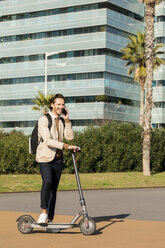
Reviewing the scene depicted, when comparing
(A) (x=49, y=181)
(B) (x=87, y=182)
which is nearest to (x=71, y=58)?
(B) (x=87, y=182)

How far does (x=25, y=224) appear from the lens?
8.40 metres

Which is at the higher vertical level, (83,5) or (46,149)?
(83,5)

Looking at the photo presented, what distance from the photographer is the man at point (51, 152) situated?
8.33 m

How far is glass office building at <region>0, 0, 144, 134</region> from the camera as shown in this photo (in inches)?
2869

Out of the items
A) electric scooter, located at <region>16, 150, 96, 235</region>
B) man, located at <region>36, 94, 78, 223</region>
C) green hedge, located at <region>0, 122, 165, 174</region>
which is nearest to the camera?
electric scooter, located at <region>16, 150, 96, 235</region>

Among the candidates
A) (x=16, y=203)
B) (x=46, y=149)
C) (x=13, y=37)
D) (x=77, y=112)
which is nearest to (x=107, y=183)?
(x=16, y=203)

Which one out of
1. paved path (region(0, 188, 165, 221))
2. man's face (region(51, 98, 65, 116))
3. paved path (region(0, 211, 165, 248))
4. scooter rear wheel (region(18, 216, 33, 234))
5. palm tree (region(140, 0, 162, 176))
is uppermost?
palm tree (region(140, 0, 162, 176))

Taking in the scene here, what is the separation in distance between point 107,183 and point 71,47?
53.2 metres

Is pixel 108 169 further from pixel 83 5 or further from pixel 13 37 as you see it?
pixel 13 37

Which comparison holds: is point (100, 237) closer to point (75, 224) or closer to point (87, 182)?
point (75, 224)

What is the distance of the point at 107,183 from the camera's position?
2358 cm

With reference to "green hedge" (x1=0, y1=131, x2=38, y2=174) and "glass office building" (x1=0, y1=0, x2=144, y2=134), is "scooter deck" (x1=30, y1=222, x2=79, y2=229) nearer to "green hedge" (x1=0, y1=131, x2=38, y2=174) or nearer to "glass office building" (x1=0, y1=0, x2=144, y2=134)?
"green hedge" (x1=0, y1=131, x2=38, y2=174)

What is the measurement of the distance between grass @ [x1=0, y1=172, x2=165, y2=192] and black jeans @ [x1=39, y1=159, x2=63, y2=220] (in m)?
11.3

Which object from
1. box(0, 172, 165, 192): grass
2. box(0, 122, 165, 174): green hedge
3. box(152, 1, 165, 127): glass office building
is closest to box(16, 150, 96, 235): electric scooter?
box(0, 172, 165, 192): grass
